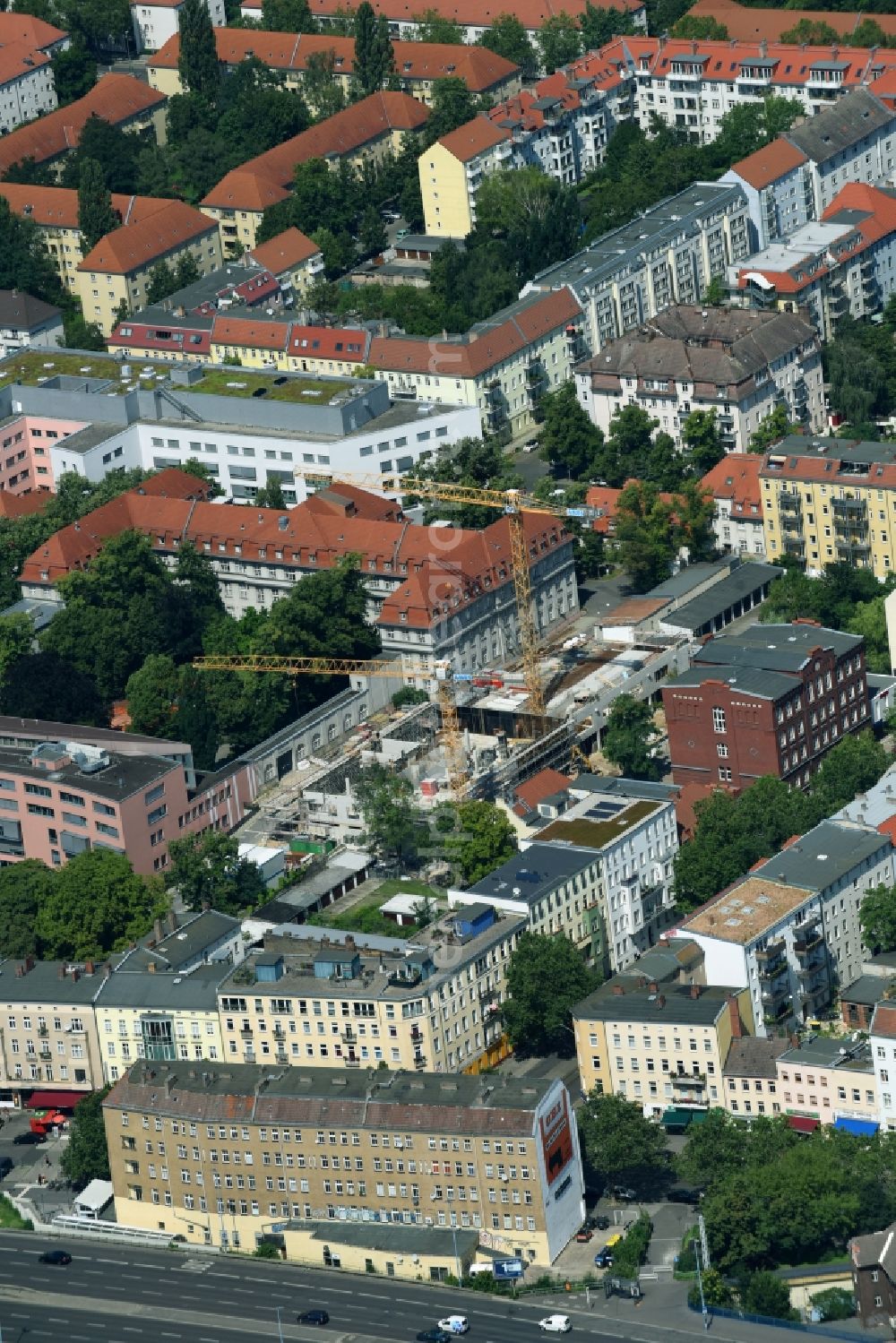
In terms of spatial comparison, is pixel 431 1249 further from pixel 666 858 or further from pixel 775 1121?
pixel 666 858

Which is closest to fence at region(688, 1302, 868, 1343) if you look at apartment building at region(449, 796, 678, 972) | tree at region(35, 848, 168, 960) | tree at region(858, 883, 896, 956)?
apartment building at region(449, 796, 678, 972)

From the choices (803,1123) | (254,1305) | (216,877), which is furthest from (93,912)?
(803,1123)

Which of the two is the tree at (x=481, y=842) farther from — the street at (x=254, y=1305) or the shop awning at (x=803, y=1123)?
the street at (x=254, y=1305)

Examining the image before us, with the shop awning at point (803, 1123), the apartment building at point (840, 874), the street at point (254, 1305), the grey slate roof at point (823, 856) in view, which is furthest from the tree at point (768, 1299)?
the grey slate roof at point (823, 856)

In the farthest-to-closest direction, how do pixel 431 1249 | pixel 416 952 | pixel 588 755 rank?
pixel 588 755, pixel 416 952, pixel 431 1249

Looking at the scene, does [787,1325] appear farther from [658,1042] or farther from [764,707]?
[764,707]

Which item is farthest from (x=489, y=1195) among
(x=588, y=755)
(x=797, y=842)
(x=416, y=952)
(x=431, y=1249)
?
(x=588, y=755)

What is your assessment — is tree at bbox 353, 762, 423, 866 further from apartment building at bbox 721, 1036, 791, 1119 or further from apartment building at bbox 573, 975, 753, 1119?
apartment building at bbox 721, 1036, 791, 1119

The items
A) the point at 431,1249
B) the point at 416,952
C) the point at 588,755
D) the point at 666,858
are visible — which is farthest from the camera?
the point at 588,755
